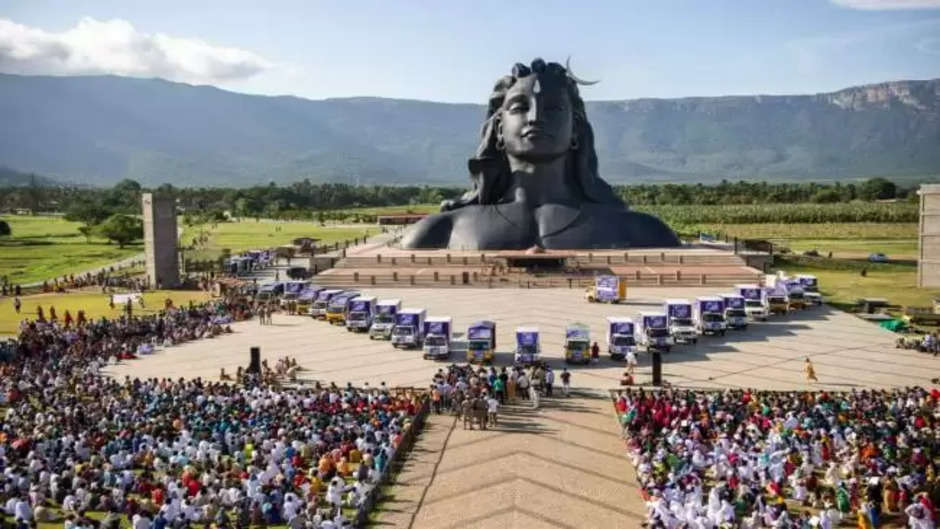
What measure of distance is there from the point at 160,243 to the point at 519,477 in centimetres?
3957

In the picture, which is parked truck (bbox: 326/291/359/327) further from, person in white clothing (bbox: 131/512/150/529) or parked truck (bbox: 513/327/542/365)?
person in white clothing (bbox: 131/512/150/529)

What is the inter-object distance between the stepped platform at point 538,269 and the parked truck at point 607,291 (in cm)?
530

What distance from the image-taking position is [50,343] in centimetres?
3338

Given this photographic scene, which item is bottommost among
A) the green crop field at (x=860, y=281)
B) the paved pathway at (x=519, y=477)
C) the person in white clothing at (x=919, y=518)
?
the paved pathway at (x=519, y=477)

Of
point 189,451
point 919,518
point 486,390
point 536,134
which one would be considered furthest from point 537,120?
point 919,518

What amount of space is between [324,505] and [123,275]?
45751 millimetres

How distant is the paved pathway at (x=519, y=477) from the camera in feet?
54.4

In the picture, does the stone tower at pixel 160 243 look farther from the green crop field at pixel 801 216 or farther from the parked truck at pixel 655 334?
the green crop field at pixel 801 216

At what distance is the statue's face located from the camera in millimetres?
55031

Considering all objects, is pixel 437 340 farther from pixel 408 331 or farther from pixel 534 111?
pixel 534 111

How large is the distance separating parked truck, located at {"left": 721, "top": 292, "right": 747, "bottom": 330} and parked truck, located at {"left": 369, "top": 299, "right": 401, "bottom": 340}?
12795mm

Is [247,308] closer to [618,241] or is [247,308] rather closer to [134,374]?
[134,374]

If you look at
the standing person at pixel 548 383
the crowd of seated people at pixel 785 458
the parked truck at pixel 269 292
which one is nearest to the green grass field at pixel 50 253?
the parked truck at pixel 269 292

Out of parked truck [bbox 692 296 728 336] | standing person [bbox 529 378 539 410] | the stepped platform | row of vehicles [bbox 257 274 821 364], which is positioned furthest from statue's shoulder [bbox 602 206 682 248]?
standing person [bbox 529 378 539 410]
